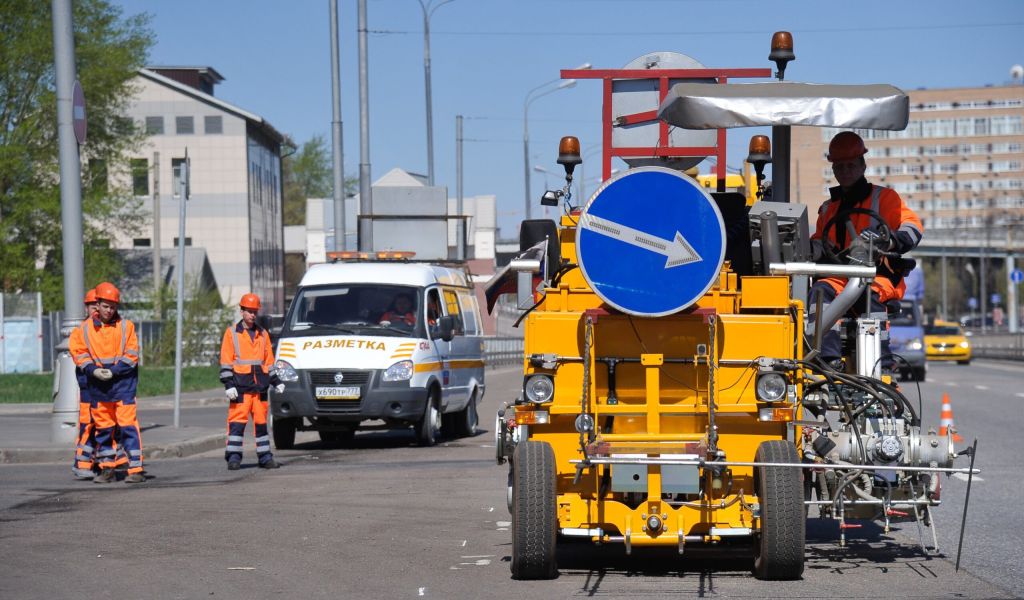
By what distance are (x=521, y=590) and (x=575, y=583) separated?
0.37m

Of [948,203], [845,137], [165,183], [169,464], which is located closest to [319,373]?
[169,464]

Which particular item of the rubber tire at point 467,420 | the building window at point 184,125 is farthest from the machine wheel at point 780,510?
the building window at point 184,125

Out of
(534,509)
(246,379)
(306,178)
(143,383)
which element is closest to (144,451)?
(246,379)

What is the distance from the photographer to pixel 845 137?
31.7 feet

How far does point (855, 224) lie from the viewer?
9.68 metres

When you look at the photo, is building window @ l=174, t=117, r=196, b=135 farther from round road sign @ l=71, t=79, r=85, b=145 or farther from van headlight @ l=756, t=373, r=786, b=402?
van headlight @ l=756, t=373, r=786, b=402

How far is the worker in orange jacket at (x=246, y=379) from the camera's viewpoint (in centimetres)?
1567

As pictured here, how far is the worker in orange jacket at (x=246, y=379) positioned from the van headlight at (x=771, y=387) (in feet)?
27.7

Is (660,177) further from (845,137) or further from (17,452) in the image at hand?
(17,452)

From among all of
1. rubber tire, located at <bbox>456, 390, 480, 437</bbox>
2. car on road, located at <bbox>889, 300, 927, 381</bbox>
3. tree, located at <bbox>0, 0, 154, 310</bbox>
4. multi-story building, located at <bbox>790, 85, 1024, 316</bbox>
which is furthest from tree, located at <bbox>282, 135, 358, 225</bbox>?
rubber tire, located at <bbox>456, 390, 480, 437</bbox>

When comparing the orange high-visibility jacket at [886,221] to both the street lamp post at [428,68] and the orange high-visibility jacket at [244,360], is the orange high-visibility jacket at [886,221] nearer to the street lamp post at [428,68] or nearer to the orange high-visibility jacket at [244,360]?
the orange high-visibility jacket at [244,360]

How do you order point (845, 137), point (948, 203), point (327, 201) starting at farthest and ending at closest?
point (948, 203) < point (327, 201) < point (845, 137)

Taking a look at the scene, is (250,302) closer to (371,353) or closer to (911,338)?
(371,353)

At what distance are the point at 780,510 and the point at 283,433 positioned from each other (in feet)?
39.3
